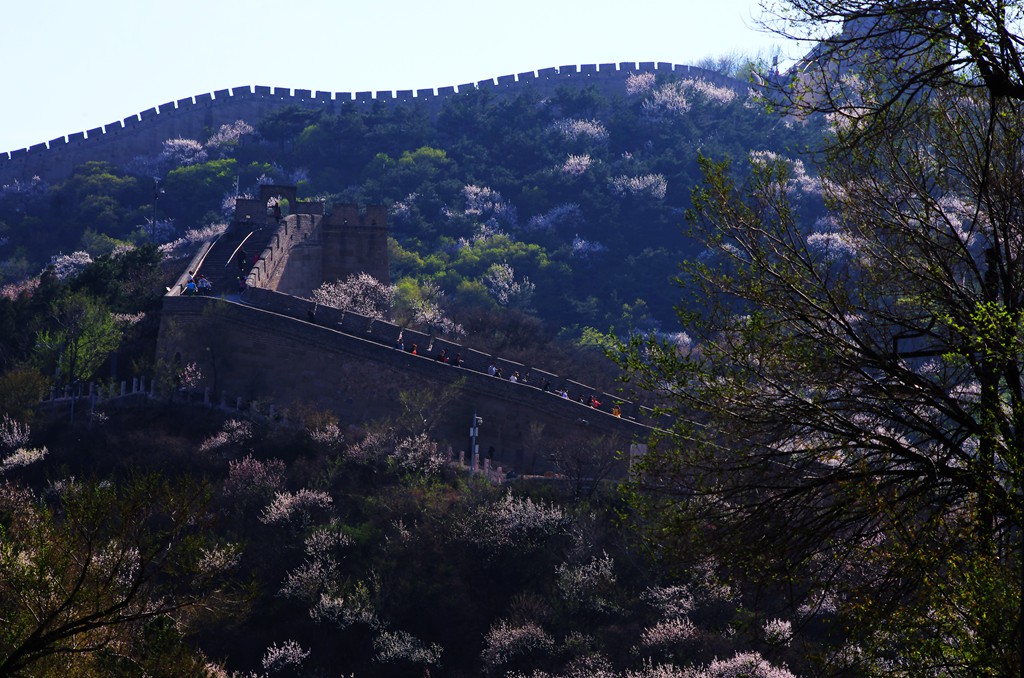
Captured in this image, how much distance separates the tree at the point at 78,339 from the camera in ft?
147

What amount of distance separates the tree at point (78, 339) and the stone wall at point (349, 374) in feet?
6.41

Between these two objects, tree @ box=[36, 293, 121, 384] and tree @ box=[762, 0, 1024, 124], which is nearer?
tree @ box=[762, 0, 1024, 124]

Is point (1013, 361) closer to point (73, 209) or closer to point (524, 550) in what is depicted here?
point (524, 550)

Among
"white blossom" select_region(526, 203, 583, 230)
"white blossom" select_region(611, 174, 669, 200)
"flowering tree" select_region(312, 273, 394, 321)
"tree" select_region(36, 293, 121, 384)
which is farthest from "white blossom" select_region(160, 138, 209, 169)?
"tree" select_region(36, 293, 121, 384)

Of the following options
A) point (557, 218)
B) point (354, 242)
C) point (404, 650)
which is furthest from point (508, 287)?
point (404, 650)

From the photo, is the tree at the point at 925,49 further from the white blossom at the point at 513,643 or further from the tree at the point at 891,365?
the white blossom at the point at 513,643

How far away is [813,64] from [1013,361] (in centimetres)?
331

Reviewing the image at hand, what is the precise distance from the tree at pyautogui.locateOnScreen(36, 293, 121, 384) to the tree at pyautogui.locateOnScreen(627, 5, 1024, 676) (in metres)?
34.2

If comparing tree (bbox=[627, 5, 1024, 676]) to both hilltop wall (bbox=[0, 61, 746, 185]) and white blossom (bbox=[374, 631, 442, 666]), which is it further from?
hilltop wall (bbox=[0, 61, 746, 185])

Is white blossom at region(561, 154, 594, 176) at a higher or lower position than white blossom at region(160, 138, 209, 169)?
lower

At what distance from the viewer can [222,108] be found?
95000 mm

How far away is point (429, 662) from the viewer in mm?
32562

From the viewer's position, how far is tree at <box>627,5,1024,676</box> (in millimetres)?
10992

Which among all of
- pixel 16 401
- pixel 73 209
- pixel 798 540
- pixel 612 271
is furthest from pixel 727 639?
pixel 73 209
